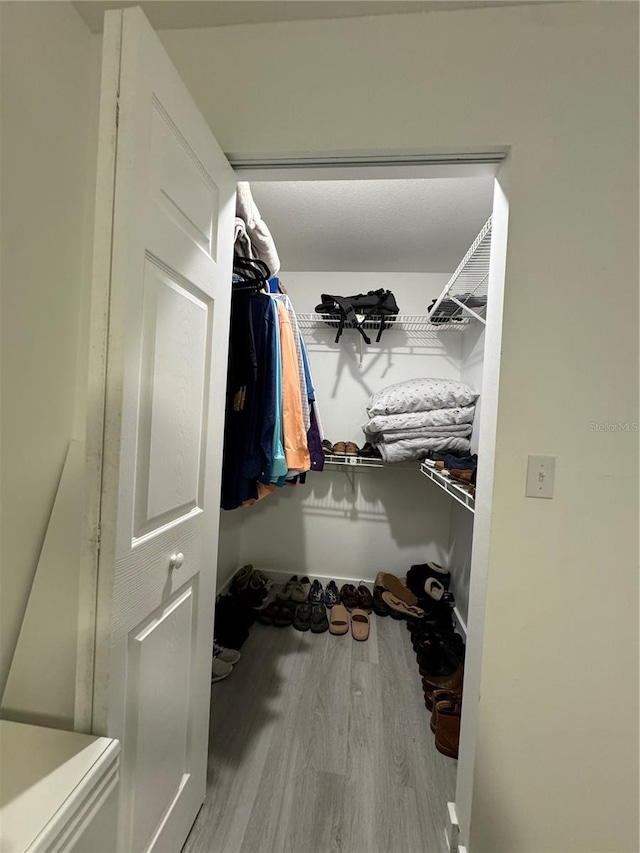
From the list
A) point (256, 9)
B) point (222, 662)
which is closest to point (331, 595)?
point (222, 662)

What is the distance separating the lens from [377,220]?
1703mm

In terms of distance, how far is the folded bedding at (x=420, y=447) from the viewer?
74.4 inches

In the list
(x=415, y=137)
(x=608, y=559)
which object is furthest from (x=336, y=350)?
(x=608, y=559)

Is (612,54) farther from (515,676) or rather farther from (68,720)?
(68,720)

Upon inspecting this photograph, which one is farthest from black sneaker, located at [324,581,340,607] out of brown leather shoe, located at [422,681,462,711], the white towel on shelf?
the white towel on shelf

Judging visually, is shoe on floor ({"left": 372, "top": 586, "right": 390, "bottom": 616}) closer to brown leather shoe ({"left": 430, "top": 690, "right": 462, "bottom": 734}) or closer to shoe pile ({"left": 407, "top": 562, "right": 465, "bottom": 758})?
shoe pile ({"left": 407, "top": 562, "right": 465, "bottom": 758})

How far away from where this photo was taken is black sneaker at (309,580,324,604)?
217 cm

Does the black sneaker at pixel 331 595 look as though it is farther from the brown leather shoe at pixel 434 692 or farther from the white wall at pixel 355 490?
the brown leather shoe at pixel 434 692

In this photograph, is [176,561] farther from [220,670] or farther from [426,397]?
[426,397]

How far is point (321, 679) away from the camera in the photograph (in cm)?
158

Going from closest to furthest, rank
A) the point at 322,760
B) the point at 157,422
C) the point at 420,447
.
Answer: the point at 157,422, the point at 322,760, the point at 420,447

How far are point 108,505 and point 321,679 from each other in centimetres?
151

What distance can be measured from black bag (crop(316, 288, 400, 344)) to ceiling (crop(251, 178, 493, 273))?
270 mm

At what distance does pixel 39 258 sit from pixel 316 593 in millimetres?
2172
